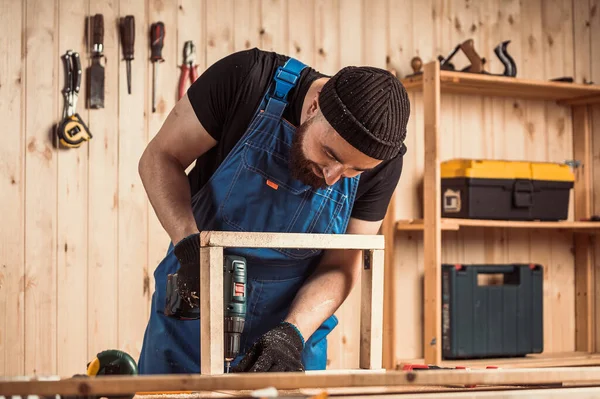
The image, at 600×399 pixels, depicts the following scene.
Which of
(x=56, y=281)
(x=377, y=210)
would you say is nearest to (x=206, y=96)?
(x=377, y=210)

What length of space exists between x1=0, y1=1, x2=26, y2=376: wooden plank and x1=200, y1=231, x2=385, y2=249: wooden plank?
1.93m

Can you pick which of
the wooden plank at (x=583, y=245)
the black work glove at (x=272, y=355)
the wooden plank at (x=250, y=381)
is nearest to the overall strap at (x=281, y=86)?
the black work glove at (x=272, y=355)

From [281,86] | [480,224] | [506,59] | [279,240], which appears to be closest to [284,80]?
[281,86]

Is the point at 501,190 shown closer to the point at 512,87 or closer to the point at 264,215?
the point at 512,87

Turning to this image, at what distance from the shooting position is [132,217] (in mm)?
3293

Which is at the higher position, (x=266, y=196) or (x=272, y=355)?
(x=266, y=196)

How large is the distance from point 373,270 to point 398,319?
2.18 meters

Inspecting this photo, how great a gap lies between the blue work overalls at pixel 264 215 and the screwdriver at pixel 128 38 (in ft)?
5.20

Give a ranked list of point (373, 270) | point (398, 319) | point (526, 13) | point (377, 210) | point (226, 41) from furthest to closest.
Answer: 1. point (526, 13)
2. point (398, 319)
3. point (226, 41)
4. point (377, 210)
5. point (373, 270)

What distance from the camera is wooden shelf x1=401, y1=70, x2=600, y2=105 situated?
3.59 meters

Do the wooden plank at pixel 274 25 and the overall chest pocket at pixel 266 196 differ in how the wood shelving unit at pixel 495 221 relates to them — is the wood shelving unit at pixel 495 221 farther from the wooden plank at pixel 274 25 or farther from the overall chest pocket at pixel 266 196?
the overall chest pocket at pixel 266 196

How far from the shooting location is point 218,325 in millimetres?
1428

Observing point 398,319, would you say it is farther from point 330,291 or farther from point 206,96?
point 206,96

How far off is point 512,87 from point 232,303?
→ 2641 mm
